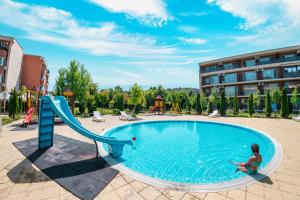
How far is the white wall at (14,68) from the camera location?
2844 cm

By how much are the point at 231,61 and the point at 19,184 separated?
4448 centimetres

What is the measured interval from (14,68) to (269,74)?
5233 cm

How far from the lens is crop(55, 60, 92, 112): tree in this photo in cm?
3112

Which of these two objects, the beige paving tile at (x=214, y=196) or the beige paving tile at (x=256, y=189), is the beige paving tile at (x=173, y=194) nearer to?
the beige paving tile at (x=214, y=196)

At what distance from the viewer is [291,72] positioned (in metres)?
32.3

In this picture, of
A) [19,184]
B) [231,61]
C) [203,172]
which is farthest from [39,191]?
[231,61]

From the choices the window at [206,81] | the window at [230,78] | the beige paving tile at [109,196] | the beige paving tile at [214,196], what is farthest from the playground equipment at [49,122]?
the window at [206,81]

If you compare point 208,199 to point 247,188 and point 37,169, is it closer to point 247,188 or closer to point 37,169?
point 247,188

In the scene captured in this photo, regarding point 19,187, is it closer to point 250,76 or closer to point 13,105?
point 13,105

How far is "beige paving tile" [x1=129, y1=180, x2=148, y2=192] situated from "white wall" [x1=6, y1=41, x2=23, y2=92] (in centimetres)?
3388

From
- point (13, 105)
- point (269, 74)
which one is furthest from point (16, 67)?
point (269, 74)

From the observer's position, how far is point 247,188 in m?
4.54

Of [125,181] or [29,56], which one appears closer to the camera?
[125,181]

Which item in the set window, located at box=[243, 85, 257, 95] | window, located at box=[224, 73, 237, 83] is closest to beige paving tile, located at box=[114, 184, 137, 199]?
window, located at box=[243, 85, 257, 95]
